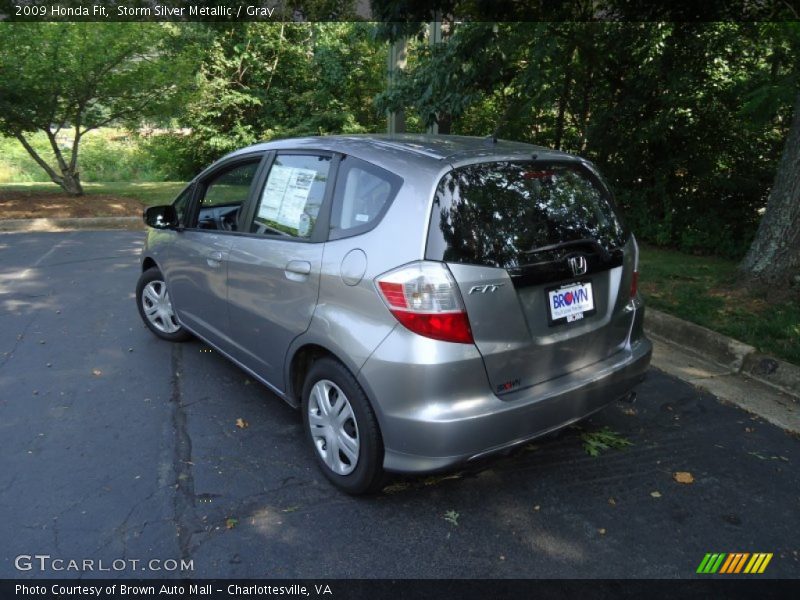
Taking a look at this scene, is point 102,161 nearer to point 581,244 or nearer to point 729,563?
point 581,244

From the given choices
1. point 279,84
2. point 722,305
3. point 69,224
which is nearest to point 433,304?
point 722,305

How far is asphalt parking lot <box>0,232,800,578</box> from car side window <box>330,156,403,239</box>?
1344 millimetres

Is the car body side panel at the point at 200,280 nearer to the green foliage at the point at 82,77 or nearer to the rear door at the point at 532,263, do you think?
the rear door at the point at 532,263

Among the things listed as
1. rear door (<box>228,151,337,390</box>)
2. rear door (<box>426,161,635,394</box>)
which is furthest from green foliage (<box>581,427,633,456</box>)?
rear door (<box>228,151,337,390</box>)

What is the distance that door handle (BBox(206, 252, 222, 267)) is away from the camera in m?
3.84

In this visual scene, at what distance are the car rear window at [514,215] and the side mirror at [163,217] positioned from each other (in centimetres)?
263

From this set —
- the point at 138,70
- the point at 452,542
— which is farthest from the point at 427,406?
the point at 138,70

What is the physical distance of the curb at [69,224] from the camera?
1005 centimetres

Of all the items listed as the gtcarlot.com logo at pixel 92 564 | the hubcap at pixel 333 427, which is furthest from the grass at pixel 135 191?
the gtcarlot.com logo at pixel 92 564

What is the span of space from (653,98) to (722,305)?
4245 mm

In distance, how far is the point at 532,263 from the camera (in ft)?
8.84

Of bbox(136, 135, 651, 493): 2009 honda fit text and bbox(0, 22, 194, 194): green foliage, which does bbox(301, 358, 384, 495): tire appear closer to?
bbox(136, 135, 651, 493): 2009 honda fit text

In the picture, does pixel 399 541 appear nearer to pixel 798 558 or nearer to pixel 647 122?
pixel 798 558
